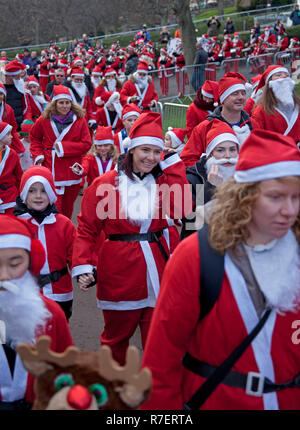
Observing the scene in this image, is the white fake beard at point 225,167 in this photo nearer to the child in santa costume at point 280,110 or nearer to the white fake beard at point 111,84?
the child in santa costume at point 280,110

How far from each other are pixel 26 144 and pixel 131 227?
21.2 feet

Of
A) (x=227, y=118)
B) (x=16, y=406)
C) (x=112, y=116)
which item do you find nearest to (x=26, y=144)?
(x=112, y=116)

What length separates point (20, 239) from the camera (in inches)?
116

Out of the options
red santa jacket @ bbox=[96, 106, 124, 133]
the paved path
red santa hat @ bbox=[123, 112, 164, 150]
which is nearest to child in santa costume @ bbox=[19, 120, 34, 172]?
red santa jacket @ bbox=[96, 106, 124, 133]

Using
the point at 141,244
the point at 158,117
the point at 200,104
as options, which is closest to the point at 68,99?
the point at 200,104

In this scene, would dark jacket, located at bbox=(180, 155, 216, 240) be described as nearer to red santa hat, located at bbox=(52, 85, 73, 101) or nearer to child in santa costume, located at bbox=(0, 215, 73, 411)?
child in santa costume, located at bbox=(0, 215, 73, 411)

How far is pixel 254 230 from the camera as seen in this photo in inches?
94.3

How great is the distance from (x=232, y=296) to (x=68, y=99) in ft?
20.1

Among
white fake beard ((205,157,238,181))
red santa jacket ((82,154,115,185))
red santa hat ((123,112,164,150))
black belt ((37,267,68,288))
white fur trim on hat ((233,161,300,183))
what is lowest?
black belt ((37,267,68,288))

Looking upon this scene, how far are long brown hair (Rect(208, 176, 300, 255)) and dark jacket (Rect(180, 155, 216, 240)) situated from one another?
2.13 metres

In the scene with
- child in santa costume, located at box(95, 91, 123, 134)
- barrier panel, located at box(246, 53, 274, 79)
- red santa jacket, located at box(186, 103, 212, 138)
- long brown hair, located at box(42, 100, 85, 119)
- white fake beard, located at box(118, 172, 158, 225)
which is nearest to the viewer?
white fake beard, located at box(118, 172, 158, 225)

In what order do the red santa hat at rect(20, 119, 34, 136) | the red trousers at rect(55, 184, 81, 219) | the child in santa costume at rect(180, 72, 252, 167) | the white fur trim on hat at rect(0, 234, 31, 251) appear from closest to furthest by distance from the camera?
the white fur trim on hat at rect(0, 234, 31, 251)
the child in santa costume at rect(180, 72, 252, 167)
the red trousers at rect(55, 184, 81, 219)
the red santa hat at rect(20, 119, 34, 136)

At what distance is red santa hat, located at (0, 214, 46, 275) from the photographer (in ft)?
9.52
